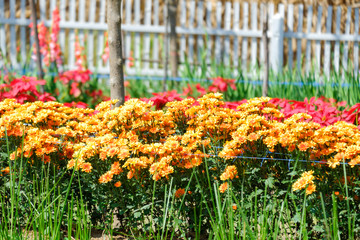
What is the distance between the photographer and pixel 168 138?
213 cm

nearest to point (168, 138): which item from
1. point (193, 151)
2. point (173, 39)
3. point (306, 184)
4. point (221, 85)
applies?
point (193, 151)

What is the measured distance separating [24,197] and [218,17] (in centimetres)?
695

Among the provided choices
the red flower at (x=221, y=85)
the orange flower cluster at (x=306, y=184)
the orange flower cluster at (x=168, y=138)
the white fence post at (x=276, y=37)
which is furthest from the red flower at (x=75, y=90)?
the white fence post at (x=276, y=37)

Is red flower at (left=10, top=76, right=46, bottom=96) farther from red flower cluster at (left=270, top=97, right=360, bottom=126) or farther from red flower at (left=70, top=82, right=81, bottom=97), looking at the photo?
red flower cluster at (left=270, top=97, right=360, bottom=126)

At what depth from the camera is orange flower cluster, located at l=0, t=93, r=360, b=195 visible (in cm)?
199

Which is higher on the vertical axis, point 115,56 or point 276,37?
point 276,37

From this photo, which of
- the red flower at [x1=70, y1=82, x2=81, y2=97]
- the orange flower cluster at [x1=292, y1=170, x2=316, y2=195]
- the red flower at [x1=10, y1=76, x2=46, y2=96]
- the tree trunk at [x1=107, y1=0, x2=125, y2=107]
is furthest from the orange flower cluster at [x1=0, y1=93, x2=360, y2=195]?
the red flower at [x1=70, y1=82, x2=81, y2=97]

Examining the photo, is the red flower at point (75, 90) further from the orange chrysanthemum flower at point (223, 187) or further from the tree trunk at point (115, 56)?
the orange chrysanthemum flower at point (223, 187)

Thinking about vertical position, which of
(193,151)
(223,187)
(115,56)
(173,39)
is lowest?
(223,187)

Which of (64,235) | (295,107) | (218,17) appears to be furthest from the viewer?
(218,17)

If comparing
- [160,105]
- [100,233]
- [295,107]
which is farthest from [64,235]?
[295,107]

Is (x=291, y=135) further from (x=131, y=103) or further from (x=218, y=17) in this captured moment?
(x=218, y=17)

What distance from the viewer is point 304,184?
1815mm

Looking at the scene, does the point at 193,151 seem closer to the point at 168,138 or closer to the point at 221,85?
the point at 168,138
